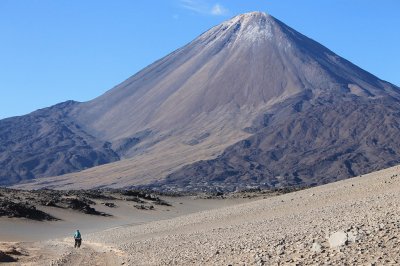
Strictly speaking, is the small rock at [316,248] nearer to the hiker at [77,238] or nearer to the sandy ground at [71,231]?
the sandy ground at [71,231]

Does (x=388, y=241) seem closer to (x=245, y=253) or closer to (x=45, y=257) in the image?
(x=245, y=253)

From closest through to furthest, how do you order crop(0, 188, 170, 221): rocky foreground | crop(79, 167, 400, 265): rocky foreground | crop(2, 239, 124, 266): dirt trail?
crop(79, 167, 400, 265): rocky foreground, crop(2, 239, 124, 266): dirt trail, crop(0, 188, 170, 221): rocky foreground

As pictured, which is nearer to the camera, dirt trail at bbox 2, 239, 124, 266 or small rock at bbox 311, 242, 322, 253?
small rock at bbox 311, 242, 322, 253

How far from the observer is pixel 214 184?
6531 inches

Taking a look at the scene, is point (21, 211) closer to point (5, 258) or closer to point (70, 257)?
point (70, 257)

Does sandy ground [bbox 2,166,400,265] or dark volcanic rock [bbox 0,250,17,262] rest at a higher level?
sandy ground [bbox 2,166,400,265]

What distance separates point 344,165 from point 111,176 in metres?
71.6

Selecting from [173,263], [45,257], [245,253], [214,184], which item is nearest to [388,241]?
[245,253]

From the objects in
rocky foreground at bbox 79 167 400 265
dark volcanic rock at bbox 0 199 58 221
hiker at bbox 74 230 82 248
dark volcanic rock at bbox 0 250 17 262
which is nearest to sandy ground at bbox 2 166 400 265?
rocky foreground at bbox 79 167 400 265

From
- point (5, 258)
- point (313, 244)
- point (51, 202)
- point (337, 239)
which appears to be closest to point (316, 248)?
point (313, 244)

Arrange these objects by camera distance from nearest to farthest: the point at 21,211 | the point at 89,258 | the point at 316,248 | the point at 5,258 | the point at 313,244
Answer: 1. the point at 316,248
2. the point at 313,244
3. the point at 5,258
4. the point at 89,258
5. the point at 21,211

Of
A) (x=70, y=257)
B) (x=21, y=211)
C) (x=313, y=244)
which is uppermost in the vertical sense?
(x=313, y=244)

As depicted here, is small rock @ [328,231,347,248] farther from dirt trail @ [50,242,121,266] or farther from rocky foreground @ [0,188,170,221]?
rocky foreground @ [0,188,170,221]

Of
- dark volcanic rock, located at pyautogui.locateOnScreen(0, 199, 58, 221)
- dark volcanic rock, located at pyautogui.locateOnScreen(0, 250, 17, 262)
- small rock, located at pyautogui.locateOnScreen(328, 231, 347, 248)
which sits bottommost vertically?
dark volcanic rock, located at pyautogui.locateOnScreen(0, 250, 17, 262)
